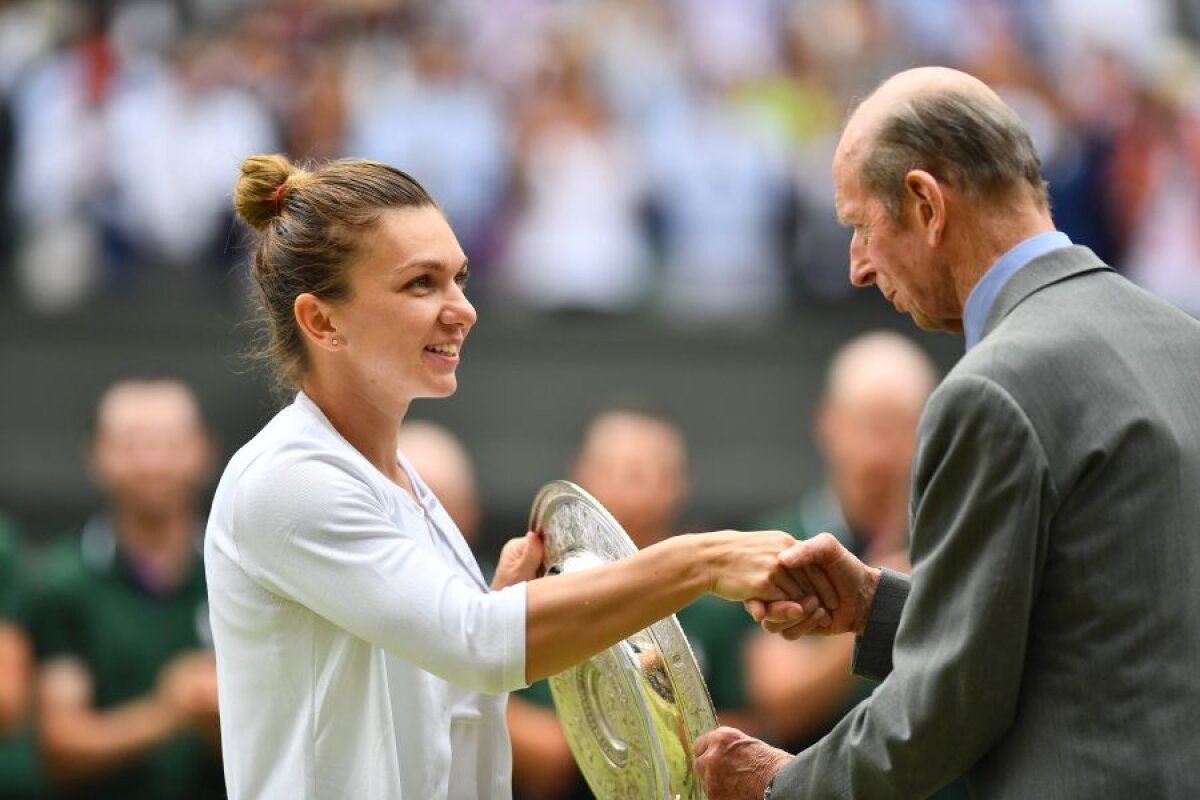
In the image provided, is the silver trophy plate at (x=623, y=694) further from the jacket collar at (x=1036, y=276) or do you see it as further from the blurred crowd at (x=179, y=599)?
the blurred crowd at (x=179, y=599)

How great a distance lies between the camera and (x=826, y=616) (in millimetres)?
3201

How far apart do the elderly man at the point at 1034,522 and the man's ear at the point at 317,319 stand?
905mm

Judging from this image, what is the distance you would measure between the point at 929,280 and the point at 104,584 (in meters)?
3.58

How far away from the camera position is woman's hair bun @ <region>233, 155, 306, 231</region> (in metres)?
3.21

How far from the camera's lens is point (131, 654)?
19.4 feet

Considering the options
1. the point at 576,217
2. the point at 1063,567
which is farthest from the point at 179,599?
the point at 1063,567

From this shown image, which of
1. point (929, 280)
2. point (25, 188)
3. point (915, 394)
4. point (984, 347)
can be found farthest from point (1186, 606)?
point (25, 188)

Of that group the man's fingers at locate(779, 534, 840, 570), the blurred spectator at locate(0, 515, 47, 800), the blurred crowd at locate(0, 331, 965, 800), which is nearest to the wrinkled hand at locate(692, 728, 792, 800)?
the man's fingers at locate(779, 534, 840, 570)

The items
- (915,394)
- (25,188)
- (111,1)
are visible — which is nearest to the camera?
(915,394)

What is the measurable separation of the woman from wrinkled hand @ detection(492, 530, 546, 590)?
0.21 m

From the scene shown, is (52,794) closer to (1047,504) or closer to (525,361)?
(525,361)

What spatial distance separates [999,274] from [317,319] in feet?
3.42

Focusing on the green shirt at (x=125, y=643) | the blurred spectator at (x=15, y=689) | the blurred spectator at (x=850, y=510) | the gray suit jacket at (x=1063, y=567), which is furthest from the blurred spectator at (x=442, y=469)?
the gray suit jacket at (x=1063, y=567)

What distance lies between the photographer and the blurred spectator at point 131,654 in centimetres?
582
